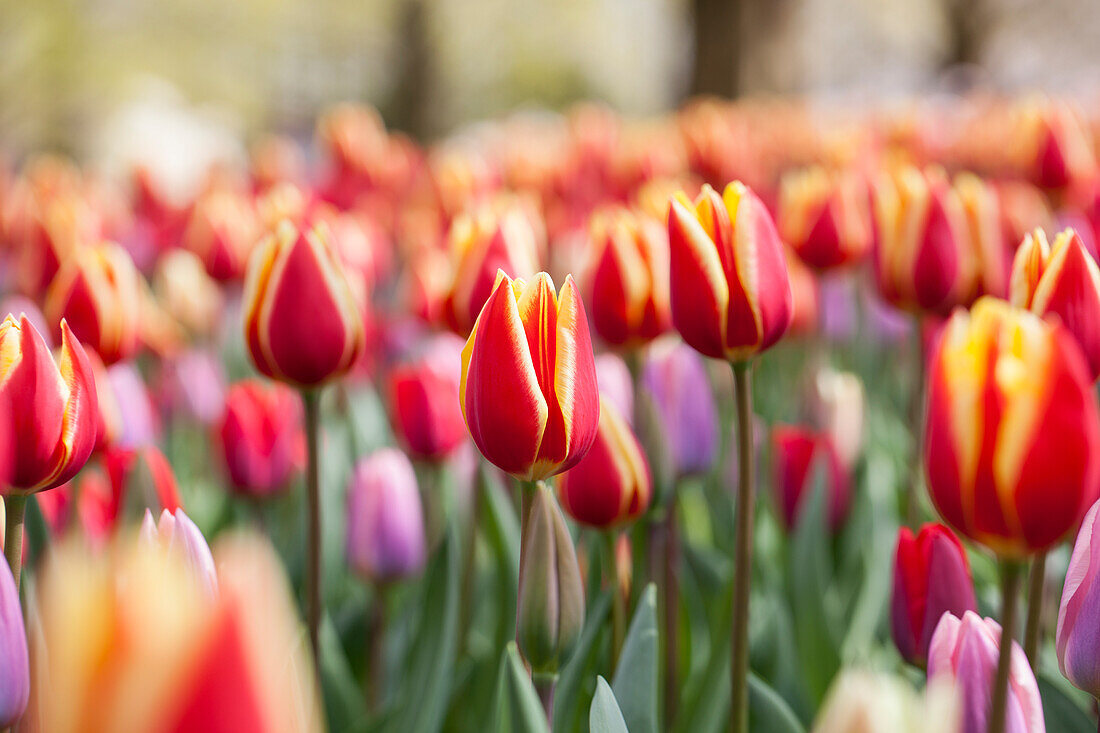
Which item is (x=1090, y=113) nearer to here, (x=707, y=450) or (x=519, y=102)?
(x=707, y=450)

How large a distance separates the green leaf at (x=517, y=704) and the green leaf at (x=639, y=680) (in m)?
0.12

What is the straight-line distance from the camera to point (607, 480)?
1127mm

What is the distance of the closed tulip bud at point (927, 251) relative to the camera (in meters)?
1.40

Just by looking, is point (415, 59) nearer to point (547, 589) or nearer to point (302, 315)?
point (302, 315)

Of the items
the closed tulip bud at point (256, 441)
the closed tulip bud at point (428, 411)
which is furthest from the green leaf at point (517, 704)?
the closed tulip bud at point (256, 441)

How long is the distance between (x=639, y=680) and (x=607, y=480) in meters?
0.23

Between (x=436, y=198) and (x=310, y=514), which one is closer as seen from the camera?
(x=310, y=514)

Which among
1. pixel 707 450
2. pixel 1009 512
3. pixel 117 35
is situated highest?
pixel 117 35

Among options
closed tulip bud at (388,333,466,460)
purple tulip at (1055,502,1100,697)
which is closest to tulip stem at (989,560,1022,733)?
purple tulip at (1055,502,1100,697)

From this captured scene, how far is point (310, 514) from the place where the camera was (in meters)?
1.15

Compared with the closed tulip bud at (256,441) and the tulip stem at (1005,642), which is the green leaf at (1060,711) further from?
the closed tulip bud at (256,441)

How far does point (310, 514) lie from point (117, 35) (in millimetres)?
14664

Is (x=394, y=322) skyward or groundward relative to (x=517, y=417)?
groundward

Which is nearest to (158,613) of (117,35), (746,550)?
(746,550)
